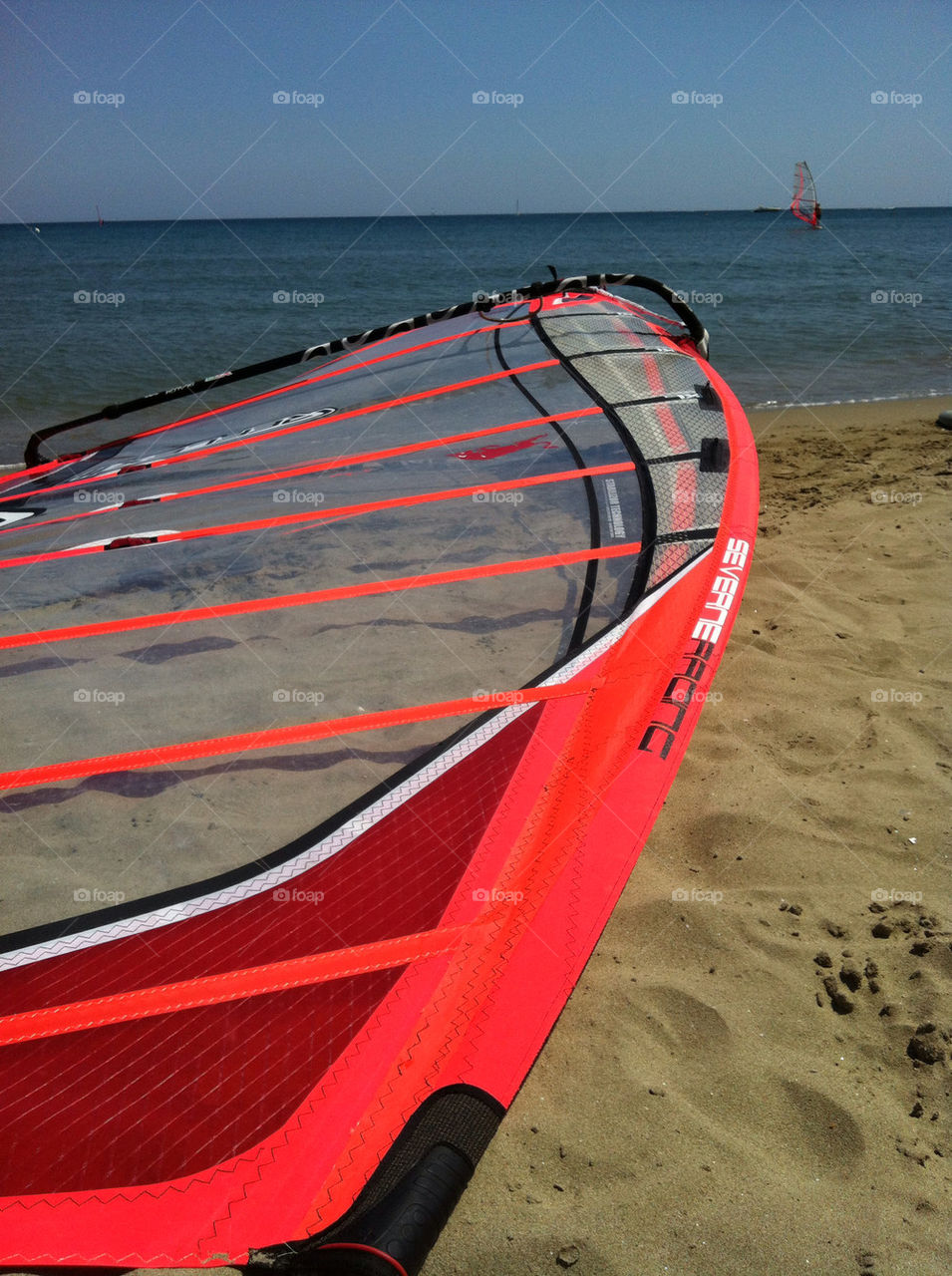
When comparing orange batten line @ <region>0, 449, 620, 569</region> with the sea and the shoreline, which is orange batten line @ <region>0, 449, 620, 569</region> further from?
the shoreline

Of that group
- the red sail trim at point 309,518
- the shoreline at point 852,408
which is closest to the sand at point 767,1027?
the red sail trim at point 309,518

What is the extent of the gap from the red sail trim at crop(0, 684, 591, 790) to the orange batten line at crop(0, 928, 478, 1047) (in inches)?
16.7

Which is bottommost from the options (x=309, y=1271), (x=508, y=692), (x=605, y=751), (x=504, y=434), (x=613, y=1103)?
(x=613, y=1103)

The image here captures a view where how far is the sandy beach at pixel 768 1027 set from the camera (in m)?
1.26

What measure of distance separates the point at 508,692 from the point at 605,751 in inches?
9.1

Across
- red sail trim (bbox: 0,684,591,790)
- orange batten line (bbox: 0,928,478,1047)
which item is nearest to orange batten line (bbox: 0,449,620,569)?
red sail trim (bbox: 0,684,591,790)

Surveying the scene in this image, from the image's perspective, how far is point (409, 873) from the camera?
1.32 m

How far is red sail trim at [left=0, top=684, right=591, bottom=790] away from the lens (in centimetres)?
142

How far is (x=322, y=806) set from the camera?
55.2 inches

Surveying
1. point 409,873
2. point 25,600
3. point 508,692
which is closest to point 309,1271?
point 409,873

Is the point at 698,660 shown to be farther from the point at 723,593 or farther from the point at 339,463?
the point at 339,463

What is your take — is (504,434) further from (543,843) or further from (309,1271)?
(309,1271)

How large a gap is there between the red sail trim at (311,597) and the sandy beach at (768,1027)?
2.33 ft

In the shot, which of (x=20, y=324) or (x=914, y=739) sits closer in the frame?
(x=914, y=739)
